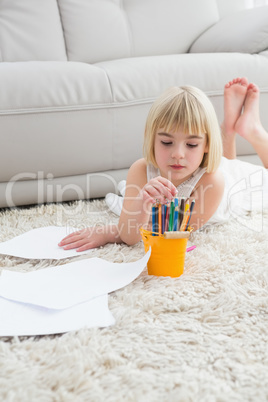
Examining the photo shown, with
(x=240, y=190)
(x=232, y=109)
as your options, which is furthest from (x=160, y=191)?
(x=232, y=109)

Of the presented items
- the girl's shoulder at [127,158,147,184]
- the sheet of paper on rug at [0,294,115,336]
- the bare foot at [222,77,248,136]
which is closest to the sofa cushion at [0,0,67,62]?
the bare foot at [222,77,248,136]

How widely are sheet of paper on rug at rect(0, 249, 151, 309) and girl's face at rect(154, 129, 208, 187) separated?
260mm

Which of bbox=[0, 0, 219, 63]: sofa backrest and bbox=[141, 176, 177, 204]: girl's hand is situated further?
bbox=[0, 0, 219, 63]: sofa backrest

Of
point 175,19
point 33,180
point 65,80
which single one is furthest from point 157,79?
point 175,19

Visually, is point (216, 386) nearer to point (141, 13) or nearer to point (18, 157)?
point (18, 157)

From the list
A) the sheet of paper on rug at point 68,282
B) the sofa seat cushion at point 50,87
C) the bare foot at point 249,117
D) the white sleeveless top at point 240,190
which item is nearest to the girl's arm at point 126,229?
the sheet of paper on rug at point 68,282

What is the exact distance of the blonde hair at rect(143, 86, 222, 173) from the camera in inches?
40.2

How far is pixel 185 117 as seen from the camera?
3.34 ft

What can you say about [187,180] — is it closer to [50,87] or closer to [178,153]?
[178,153]

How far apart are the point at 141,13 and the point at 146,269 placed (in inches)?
53.9

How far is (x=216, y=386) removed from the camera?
0.58m

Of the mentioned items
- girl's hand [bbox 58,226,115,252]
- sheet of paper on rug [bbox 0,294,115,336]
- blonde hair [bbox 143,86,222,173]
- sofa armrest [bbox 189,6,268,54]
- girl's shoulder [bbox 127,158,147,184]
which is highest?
sofa armrest [bbox 189,6,268,54]

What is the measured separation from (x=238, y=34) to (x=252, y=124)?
0.49m

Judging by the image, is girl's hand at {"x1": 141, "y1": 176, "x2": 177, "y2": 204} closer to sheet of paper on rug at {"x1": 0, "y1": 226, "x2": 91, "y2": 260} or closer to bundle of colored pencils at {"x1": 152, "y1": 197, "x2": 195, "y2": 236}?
bundle of colored pencils at {"x1": 152, "y1": 197, "x2": 195, "y2": 236}
